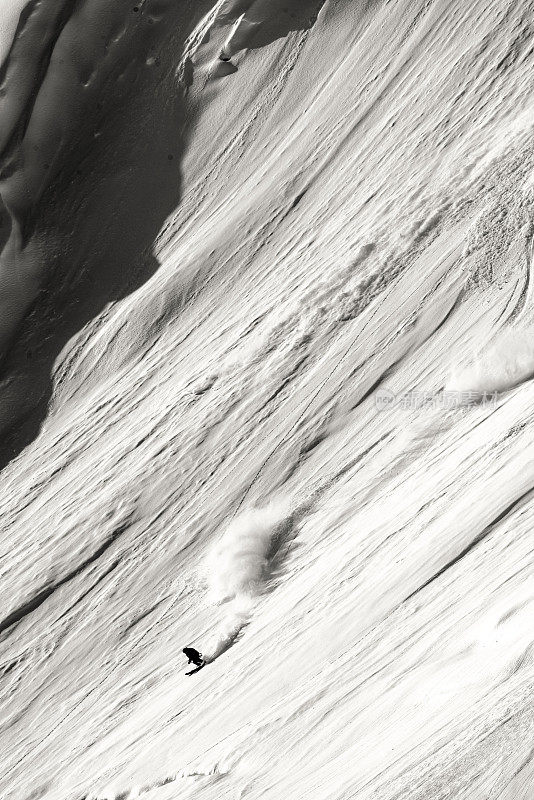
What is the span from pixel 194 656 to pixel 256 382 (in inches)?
172

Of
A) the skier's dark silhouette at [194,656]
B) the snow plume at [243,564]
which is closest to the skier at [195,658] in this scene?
the skier's dark silhouette at [194,656]

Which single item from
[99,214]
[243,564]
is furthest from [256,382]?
[99,214]

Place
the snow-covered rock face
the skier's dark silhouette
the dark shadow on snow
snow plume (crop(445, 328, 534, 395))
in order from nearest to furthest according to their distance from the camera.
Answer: the snow-covered rock face → snow plume (crop(445, 328, 534, 395)) → the skier's dark silhouette → the dark shadow on snow

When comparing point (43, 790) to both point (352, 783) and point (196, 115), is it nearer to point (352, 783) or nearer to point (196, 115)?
point (352, 783)

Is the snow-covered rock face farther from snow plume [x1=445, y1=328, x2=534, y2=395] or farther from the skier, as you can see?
the skier

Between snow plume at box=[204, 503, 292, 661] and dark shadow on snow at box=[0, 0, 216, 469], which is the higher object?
dark shadow on snow at box=[0, 0, 216, 469]

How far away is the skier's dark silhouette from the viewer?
10481 mm

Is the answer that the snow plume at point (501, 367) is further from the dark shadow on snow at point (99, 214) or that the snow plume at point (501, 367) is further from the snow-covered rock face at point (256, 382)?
the dark shadow on snow at point (99, 214)

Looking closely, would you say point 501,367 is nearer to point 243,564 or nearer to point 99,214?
point 243,564

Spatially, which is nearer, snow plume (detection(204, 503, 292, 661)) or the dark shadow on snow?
snow plume (detection(204, 503, 292, 661))

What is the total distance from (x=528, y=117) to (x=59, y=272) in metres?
8.57

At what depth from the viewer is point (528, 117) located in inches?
443

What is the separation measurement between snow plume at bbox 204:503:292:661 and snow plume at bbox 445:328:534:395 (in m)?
3.32

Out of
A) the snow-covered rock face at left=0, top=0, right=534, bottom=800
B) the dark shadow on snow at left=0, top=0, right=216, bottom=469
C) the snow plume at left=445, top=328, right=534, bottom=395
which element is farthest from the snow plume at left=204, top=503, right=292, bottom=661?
the dark shadow on snow at left=0, top=0, right=216, bottom=469
